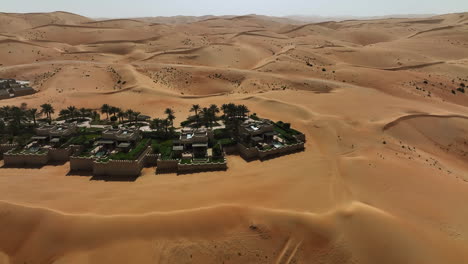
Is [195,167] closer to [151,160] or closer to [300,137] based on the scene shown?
[151,160]

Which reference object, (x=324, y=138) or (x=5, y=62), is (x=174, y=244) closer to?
(x=324, y=138)

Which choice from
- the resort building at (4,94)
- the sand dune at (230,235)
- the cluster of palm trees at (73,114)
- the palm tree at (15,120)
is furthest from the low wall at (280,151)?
the resort building at (4,94)

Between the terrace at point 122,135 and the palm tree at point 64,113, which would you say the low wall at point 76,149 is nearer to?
the terrace at point 122,135

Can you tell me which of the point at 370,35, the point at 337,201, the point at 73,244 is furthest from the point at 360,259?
the point at 370,35

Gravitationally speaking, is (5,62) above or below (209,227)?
above

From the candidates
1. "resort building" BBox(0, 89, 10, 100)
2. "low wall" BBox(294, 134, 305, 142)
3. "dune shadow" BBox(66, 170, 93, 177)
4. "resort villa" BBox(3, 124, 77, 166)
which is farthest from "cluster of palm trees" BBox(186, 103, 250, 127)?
"resort building" BBox(0, 89, 10, 100)

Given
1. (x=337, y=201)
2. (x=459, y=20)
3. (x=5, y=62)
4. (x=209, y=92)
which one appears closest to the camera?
(x=337, y=201)

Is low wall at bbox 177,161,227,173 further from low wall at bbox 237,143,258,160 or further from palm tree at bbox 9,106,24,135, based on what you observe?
palm tree at bbox 9,106,24,135
